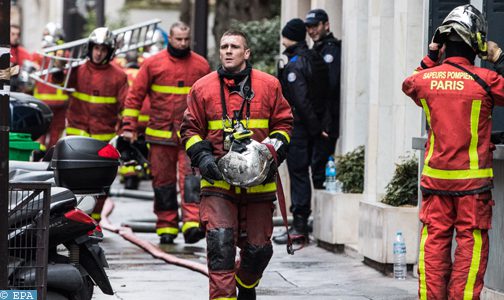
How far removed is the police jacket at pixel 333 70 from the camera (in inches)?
567

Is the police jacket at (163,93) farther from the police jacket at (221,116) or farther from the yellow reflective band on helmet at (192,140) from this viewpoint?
the yellow reflective band on helmet at (192,140)

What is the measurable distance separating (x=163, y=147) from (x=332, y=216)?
177cm

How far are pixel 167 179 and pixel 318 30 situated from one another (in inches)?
77.9

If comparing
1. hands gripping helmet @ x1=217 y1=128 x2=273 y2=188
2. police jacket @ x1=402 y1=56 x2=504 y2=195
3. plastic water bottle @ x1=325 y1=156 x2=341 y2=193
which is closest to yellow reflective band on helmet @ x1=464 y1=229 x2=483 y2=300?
police jacket @ x1=402 y1=56 x2=504 y2=195

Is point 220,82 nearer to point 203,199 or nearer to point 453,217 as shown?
point 203,199

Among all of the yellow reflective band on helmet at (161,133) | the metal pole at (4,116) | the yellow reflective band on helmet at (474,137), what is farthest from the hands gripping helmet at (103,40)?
the metal pole at (4,116)

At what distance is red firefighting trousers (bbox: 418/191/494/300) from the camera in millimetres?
8789

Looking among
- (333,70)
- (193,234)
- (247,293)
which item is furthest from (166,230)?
(247,293)

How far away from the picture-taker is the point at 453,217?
8.95m

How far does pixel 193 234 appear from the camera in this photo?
1397cm

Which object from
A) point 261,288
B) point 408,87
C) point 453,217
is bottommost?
point 261,288

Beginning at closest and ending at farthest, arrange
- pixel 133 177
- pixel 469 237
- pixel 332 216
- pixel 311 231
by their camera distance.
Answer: pixel 469 237
pixel 332 216
pixel 311 231
pixel 133 177

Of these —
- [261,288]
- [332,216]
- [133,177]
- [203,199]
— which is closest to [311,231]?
[332,216]
